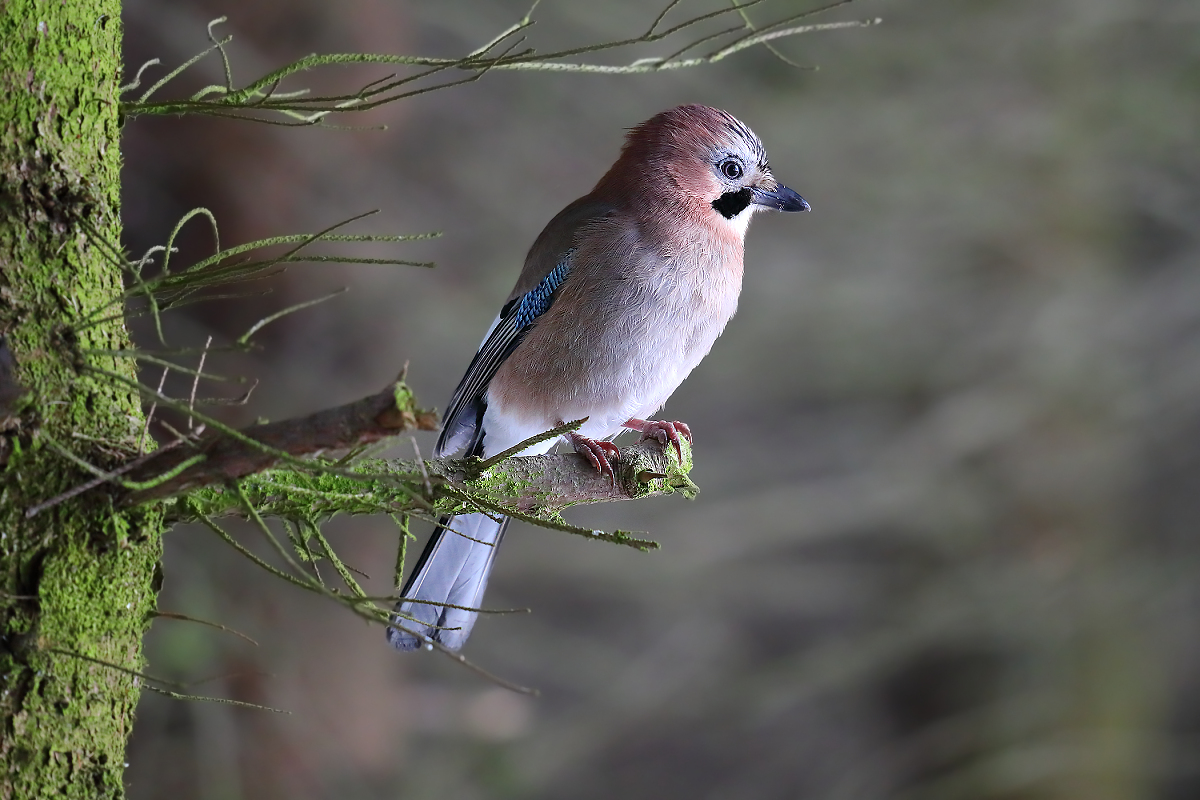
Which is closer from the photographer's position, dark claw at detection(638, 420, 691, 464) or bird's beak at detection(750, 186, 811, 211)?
dark claw at detection(638, 420, 691, 464)

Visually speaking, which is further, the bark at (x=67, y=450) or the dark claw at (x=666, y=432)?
the dark claw at (x=666, y=432)

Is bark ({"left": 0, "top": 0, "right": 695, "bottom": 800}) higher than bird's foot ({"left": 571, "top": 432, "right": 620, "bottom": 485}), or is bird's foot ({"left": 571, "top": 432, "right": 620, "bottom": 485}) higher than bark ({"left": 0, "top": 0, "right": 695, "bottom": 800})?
bird's foot ({"left": 571, "top": 432, "right": 620, "bottom": 485})

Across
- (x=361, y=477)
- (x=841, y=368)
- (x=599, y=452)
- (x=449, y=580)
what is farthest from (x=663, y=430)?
(x=841, y=368)

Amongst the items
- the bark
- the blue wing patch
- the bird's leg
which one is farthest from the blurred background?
the bark

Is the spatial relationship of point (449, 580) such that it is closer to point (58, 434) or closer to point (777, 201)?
point (58, 434)

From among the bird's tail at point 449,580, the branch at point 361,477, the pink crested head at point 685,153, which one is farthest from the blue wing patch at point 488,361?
the branch at point 361,477

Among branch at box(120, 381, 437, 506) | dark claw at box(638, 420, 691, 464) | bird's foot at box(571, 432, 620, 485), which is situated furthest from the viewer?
dark claw at box(638, 420, 691, 464)

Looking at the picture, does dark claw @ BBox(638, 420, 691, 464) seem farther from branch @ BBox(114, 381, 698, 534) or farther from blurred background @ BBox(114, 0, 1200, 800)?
blurred background @ BBox(114, 0, 1200, 800)

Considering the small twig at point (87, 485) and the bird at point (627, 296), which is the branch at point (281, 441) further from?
the bird at point (627, 296)

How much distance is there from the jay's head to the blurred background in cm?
191

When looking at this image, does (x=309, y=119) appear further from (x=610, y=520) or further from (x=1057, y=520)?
(x=1057, y=520)

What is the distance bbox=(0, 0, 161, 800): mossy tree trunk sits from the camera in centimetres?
143

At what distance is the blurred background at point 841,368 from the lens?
187 inches

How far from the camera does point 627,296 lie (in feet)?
9.57
